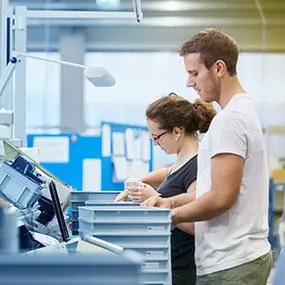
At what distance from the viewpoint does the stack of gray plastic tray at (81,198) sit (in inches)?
69.8

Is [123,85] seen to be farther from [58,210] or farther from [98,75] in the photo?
[58,210]

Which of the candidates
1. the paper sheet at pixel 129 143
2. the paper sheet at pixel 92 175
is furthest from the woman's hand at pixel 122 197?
the paper sheet at pixel 129 143

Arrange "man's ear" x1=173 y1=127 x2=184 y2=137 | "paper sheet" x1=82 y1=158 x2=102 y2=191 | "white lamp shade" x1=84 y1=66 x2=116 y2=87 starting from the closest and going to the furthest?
1. "man's ear" x1=173 y1=127 x2=184 y2=137
2. "white lamp shade" x1=84 y1=66 x2=116 y2=87
3. "paper sheet" x1=82 y1=158 x2=102 y2=191

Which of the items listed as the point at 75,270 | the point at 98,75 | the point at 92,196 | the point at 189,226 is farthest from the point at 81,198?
the point at 75,270

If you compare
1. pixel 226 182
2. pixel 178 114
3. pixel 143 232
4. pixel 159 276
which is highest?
pixel 178 114

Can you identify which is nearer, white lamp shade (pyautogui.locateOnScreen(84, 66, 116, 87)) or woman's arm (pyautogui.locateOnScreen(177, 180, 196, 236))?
woman's arm (pyautogui.locateOnScreen(177, 180, 196, 236))

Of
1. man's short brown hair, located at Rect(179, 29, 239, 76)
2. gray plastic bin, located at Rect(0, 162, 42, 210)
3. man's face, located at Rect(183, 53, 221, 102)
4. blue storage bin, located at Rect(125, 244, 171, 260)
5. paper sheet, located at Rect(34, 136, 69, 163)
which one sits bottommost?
blue storage bin, located at Rect(125, 244, 171, 260)

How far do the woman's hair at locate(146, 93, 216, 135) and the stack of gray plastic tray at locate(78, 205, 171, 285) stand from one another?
1.85 feet

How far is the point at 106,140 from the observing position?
4.13 meters

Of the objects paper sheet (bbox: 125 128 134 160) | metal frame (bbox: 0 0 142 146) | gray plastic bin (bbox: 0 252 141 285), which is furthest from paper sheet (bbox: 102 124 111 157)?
gray plastic bin (bbox: 0 252 141 285)

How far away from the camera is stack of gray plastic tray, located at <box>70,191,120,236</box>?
177 cm

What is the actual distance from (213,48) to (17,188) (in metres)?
0.66

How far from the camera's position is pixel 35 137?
160 inches

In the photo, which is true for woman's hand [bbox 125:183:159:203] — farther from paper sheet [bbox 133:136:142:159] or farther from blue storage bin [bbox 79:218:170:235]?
paper sheet [bbox 133:136:142:159]
